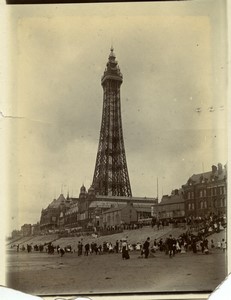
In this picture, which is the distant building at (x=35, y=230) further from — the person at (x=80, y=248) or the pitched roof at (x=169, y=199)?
the pitched roof at (x=169, y=199)

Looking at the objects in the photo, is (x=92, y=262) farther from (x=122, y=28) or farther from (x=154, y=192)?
(x=122, y=28)

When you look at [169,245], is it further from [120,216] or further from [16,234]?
[16,234]

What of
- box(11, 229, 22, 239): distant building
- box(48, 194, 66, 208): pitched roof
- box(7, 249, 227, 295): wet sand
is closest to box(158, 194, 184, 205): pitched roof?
box(7, 249, 227, 295): wet sand

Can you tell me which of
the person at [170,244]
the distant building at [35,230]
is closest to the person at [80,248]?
the distant building at [35,230]

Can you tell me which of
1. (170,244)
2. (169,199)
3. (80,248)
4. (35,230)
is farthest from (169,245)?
(35,230)

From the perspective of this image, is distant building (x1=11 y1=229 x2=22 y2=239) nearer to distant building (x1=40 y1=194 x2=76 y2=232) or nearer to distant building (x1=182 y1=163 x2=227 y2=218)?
distant building (x1=40 y1=194 x2=76 y2=232)
